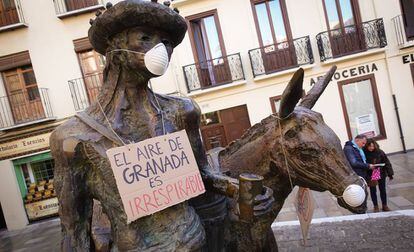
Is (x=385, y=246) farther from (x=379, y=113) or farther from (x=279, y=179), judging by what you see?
(x=379, y=113)

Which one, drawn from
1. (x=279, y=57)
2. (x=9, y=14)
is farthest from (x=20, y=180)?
(x=279, y=57)

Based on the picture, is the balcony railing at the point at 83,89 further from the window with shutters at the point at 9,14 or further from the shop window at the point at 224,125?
the shop window at the point at 224,125

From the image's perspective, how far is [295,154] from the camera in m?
1.92

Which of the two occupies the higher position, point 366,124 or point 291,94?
point 291,94

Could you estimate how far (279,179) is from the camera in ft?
6.84

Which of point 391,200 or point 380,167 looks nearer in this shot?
point 380,167

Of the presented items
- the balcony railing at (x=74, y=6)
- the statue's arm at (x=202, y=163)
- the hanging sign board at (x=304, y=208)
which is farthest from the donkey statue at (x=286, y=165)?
the balcony railing at (x=74, y=6)

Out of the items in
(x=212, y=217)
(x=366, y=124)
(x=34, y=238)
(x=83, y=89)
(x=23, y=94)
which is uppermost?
(x=23, y=94)

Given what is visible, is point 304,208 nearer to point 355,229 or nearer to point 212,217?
point 212,217

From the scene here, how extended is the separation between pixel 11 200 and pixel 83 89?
479cm

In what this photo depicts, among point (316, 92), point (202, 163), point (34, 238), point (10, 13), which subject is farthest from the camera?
point (10, 13)

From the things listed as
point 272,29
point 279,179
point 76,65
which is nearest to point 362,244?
point 279,179

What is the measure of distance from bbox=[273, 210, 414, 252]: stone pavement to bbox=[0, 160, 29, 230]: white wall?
10.4 metres

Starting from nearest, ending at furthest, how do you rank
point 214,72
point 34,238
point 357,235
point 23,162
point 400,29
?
point 357,235, point 34,238, point 400,29, point 23,162, point 214,72
